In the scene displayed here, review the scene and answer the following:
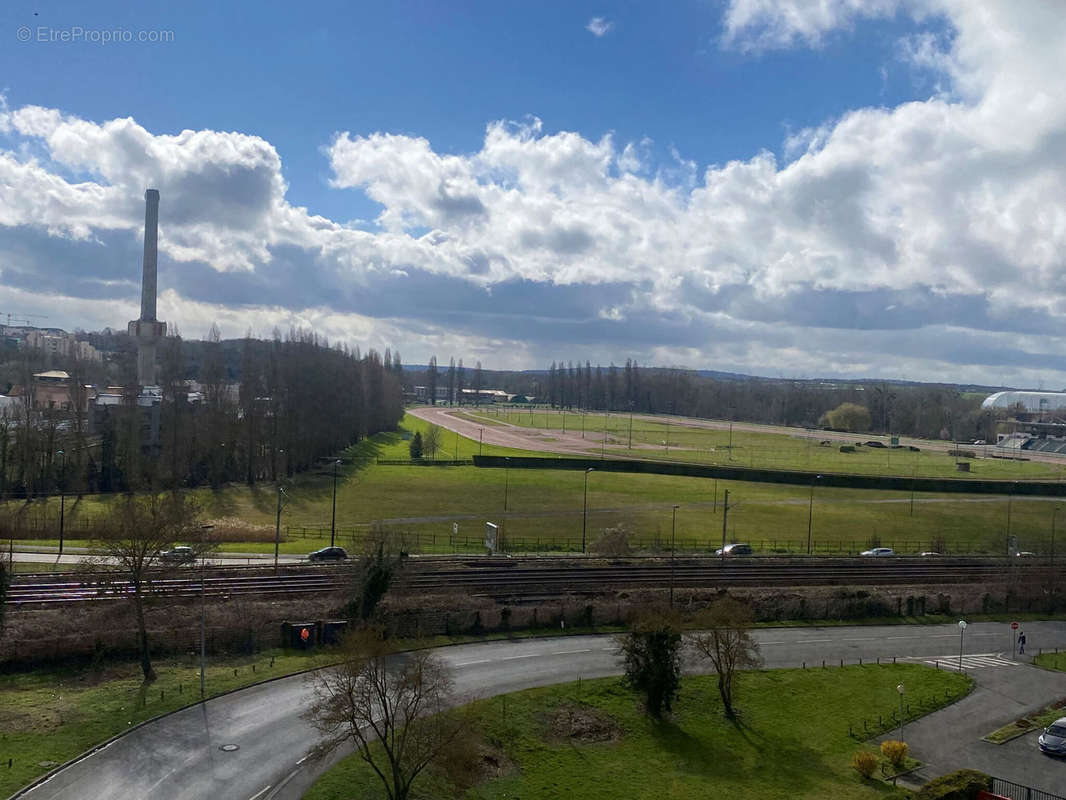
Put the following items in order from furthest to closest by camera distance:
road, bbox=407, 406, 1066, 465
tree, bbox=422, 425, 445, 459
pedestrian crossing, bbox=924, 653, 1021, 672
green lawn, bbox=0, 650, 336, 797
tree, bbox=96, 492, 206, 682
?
road, bbox=407, 406, 1066, 465, tree, bbox=422, 425, 445, 459, pedestrian crossing, bbox=924, 653, 1021, 672, tree, bbox=96, 492, 206, 682, green lawn, bbox=0, 650, 336, 797

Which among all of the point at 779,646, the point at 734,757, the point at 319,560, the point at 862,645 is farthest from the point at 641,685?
the point at 319,560

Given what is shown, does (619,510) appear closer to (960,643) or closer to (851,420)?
(960,643)

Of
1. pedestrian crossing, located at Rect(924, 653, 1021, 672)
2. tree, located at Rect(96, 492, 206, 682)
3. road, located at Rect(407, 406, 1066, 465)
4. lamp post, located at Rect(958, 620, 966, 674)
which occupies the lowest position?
pedestrian crossing, located at Rect(924, 653, 1021, 672)

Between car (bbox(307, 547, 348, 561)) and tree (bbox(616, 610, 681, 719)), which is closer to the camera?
tree (bbox(616, 610, 681, 719))

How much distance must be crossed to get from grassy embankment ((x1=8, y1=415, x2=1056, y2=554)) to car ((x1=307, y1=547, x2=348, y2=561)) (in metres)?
4.44

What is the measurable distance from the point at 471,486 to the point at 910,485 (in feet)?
146

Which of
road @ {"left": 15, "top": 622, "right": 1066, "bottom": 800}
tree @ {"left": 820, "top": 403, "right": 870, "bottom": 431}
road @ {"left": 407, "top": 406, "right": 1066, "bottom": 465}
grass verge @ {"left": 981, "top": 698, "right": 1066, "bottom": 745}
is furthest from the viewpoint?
tree @ {"left": 820, "top": 403, "right": 870, "bottom": 431}

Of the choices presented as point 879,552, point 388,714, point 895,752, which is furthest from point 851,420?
point 388,714

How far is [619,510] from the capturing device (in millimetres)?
66375

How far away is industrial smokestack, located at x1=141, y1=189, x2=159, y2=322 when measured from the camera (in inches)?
5064

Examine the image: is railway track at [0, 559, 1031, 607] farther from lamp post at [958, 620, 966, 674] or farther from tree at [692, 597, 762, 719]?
tree at [692, 597, 762, 719]

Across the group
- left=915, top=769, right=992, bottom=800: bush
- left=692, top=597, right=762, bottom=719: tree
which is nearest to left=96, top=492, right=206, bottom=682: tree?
left=692, top=597, right=762, bottom=719: tree

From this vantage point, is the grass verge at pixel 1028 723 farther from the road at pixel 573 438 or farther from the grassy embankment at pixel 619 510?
the road at pixel 573 438

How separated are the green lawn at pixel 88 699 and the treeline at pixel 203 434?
29234 millimetres
